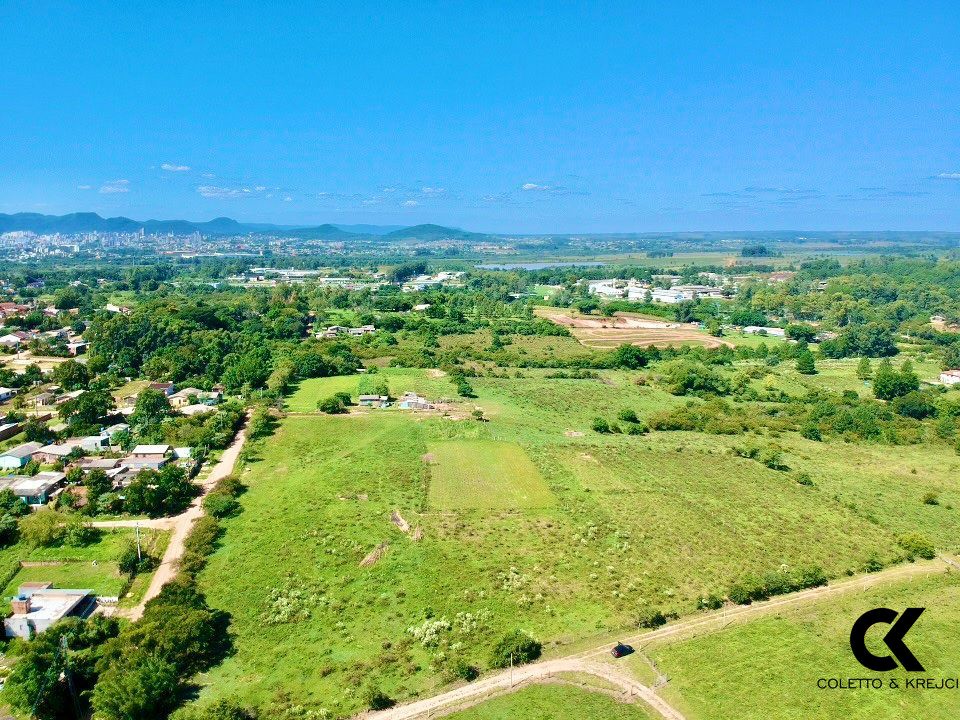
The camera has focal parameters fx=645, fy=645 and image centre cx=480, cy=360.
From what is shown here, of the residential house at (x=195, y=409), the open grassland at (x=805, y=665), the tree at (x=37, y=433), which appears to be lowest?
the open grassland at (x=805, y=665)

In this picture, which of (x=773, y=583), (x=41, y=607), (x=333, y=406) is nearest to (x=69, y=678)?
(x=41, y=607)

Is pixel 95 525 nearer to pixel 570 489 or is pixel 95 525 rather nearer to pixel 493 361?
pixel 570 489

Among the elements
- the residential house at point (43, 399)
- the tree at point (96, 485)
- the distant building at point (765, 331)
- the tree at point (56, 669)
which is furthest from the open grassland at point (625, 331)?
the tree at point (56, 669)

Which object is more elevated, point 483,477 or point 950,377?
point 950,377

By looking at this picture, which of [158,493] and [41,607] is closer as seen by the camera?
[41,607]

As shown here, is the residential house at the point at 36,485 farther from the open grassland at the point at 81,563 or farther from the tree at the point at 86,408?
the tree at the point at 86,408

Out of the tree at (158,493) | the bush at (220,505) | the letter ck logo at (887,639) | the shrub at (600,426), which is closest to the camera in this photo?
the letter ck logo at (887,639)

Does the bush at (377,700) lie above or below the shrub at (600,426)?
below

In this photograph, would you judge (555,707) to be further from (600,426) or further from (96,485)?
(600,426)
